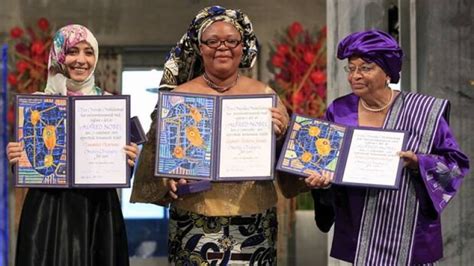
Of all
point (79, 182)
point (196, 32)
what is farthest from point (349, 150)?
point (79, 182)

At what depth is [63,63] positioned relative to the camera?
2.28m

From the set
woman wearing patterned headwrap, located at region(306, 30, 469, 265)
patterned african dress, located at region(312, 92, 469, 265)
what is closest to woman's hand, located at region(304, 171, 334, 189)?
woman wearing patterned headwrap, located at region(306, 30, 469, 265)

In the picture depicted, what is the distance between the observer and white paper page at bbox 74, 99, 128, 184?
2203 millimetres

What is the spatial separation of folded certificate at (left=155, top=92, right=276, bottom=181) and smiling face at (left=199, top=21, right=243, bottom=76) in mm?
108

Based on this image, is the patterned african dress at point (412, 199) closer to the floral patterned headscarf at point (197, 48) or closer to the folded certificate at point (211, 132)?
the folded certificate at point (211, 132)

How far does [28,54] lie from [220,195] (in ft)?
8.38

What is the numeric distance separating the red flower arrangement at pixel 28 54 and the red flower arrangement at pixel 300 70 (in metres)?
1.40

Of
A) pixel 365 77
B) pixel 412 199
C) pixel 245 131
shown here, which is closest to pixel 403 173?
pixel 412 199

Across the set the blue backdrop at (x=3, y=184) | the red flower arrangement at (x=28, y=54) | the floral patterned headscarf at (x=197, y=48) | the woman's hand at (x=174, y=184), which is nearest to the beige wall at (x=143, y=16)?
the red flower arrangement at (x=28, y=54)

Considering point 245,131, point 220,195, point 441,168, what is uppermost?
point 245,131

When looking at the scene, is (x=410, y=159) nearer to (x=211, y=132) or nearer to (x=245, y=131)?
(x=245, y=131)

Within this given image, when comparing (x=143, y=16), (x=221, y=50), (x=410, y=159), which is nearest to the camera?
(x=410, y=159)

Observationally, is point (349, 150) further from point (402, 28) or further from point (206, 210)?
point (402, 28)

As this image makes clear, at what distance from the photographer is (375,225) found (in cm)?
217
